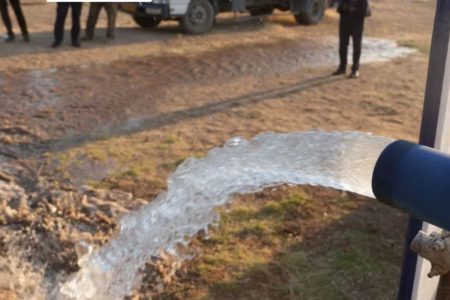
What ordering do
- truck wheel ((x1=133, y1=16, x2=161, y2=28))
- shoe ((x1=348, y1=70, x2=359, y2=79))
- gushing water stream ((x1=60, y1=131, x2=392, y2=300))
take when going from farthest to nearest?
truck wheel ((x1=133, y1=16, x2=161, y2=28)), shoe ((x1=348, y1=70, x2=359, y2=79)), gushing water stream ((x1=60, y1=131, x2=392, y2=300))

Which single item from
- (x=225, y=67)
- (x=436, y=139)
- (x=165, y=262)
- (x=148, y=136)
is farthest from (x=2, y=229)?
(x=225, y=67)

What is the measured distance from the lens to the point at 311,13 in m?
13.9

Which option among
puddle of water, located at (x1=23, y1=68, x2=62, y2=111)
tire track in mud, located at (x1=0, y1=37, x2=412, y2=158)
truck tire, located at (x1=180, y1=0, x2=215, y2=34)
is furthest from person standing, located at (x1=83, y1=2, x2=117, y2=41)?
puddle of water, located at (x1=23, y1=68, x2=62, y2=111)

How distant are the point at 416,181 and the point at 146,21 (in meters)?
11.5

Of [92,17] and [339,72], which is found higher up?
[92,17]

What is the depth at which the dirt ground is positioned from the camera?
13.4 feet

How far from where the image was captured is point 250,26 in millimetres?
13547

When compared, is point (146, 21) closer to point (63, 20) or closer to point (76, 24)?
point (76, 24)

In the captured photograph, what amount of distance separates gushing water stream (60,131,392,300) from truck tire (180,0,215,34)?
6.53 meters

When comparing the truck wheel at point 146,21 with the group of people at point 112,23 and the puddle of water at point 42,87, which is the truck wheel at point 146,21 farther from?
the puddle of water at point 42,87

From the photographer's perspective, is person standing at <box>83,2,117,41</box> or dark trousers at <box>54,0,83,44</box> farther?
person standing at <box>83,2,117,41</box>

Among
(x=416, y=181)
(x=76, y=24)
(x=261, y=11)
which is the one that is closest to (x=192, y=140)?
(x=416, y=181)

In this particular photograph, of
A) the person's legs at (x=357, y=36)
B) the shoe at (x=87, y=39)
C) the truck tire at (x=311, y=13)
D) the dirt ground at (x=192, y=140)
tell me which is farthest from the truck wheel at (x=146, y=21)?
the person's legs at (x=357, y=36)

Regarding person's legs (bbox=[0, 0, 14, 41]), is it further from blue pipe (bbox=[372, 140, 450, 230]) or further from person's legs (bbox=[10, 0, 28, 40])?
blue pipe (bbox=[372, 140, 450, 230])
